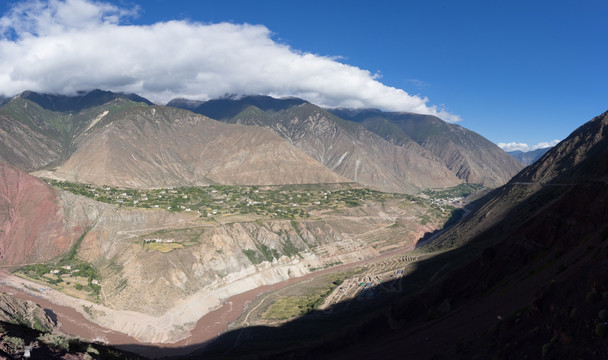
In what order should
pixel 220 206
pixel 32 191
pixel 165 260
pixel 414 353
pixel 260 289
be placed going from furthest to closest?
1. pixel 220 206
2. pixel 32 191
3. pixel 260 289
4. pixel 165 260
5. pixel 414 353

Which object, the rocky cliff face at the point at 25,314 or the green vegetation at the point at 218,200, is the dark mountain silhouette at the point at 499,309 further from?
the green vegetation at the point at 218,200

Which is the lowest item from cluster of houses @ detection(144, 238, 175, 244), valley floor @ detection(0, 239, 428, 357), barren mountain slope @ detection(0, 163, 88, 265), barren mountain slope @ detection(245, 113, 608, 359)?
valley floor @ detection(0, 239, 428, 357)

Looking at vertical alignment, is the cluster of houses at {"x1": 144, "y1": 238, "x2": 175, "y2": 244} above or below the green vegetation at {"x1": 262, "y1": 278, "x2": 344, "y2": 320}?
above

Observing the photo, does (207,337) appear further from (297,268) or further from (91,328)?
(297,268)

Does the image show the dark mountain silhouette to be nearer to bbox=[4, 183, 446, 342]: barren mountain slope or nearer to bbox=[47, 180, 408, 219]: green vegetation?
bbox=[4, 183, 446, 342]: barren mountain slope

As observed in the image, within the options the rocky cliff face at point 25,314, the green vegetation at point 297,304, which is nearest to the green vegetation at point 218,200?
the green vegetation at point 297,304

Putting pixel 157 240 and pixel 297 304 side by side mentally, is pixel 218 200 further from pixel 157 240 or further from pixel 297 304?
pixel 297 304

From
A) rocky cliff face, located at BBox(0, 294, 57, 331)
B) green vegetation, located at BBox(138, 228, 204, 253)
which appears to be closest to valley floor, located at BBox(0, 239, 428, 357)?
rocky cliff face, located at BBox(0, 294, 57, 331)

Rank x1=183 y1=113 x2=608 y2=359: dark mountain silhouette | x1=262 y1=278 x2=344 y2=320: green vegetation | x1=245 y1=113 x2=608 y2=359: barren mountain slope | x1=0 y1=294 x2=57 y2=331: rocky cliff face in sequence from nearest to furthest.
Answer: x1=245 y1=113 x2=608 y2=359: barren mountain slope, x1=183 y1=113 x2=608 y2=359: dark mountain silhouette, x1=0 y1=294 x2=57 y2=331: rocky cliff face, x1=262 y1=278 x2=344 y2=320: green vegetation

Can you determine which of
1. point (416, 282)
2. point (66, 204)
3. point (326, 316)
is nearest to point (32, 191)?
A: point (66, 204)
